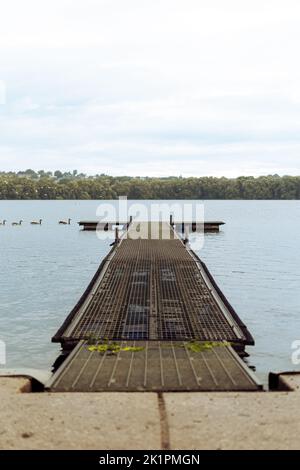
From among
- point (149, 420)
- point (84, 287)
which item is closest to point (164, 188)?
point (84, 287)

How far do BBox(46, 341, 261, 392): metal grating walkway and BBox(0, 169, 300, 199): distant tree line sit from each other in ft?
558

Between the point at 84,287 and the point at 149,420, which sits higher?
the point at 149,420

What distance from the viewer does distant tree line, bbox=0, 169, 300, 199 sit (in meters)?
183

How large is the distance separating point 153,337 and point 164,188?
17953cm

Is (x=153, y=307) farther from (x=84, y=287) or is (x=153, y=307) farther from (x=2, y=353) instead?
(x=84, y=287)

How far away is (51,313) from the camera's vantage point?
20047 millimetres

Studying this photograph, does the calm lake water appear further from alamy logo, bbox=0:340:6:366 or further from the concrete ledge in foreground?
the concrete ledge in foreground

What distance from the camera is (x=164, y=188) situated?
623 ft

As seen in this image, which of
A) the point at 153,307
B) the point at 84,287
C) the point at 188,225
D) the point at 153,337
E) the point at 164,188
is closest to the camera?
the point at 153,337

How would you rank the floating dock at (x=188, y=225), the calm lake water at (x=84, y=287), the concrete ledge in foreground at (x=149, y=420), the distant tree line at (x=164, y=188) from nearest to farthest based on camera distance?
the concrete ledge in foreground at (x=149, y=420)
the calm lake water at (x=84, y=287)
the floating dock at (x=188, y=225)
the distant tree line at (x=164, y=188)

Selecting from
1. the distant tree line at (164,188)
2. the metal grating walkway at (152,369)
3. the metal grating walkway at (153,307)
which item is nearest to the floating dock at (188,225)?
the metal grating walkway at (153,307)

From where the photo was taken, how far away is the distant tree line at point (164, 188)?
601ft

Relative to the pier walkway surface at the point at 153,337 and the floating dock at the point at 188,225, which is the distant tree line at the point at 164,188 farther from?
the pier walkway surface at the point at 153,337
